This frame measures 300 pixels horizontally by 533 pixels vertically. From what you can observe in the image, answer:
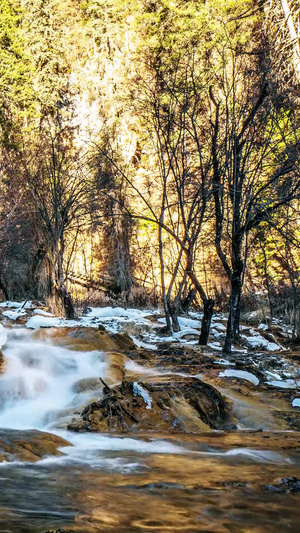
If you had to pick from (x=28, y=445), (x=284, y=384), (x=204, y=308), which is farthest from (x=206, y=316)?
(x=28, y=445)

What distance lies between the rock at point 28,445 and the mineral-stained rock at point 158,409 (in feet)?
1.52

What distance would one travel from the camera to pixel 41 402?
214 inches

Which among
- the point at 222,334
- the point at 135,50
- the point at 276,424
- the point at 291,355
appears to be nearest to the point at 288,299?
the point at 222,334

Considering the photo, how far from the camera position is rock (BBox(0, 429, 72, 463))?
10.6 feet

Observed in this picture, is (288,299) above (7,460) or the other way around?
above

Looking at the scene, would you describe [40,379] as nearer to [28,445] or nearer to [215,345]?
[28,445]

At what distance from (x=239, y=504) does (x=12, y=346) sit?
17.6 ft

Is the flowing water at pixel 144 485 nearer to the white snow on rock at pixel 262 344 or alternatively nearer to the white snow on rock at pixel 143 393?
the white snow on rock at pixel 143 393

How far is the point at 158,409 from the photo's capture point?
15.7ft

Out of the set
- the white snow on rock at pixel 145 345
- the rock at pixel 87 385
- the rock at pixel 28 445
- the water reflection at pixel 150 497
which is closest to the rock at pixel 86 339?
the white snow on rock at pixel 145 345

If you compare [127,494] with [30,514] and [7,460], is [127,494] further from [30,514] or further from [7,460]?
[7,460]

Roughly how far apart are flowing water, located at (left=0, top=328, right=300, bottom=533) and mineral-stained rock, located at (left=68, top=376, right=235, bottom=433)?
1.06 ft

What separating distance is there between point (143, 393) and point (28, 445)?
1634 millimetres

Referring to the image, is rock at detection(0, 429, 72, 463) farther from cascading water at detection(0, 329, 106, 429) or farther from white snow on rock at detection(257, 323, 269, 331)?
white snow on rock at detection(257, 323, 269, 331)
